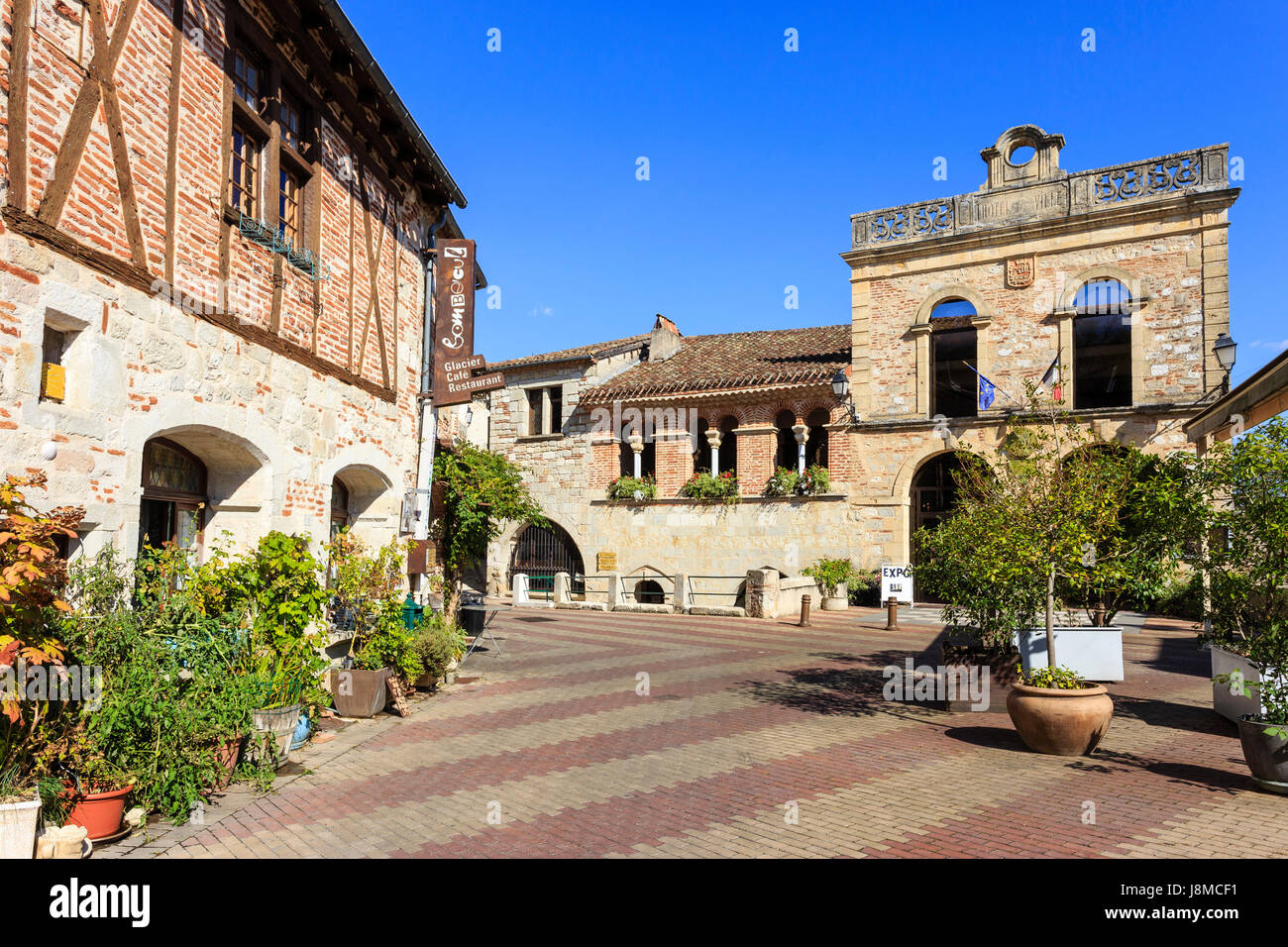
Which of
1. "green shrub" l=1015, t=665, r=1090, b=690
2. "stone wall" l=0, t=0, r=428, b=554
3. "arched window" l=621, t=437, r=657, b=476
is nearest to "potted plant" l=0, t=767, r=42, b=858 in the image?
"stone wall" l=0, t=0, r=428, b=554

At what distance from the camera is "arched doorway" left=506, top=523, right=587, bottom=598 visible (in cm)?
2453

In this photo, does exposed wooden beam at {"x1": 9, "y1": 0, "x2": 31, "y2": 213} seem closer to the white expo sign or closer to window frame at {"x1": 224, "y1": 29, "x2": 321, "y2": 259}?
window frame at {"x1": 224, "y1": 29, "x2": 321, "y2": 259}

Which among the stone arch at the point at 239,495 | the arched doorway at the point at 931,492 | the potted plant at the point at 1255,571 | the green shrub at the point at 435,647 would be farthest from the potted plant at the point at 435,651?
the arched doorway at the point at 931,492

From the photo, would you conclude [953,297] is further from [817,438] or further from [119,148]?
[119,148]

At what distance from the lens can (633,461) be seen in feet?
80.3

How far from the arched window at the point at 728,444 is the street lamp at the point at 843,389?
3.29 metres

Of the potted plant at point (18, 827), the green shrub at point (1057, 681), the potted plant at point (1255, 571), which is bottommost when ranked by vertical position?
the potted plant at point (18, 827)

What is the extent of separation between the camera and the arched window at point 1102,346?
18.7 meters

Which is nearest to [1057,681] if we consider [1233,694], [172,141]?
[1233,694]

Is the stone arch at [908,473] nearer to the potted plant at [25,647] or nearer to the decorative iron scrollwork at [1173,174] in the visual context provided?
the decorative iron scrollwork at [1173,174]

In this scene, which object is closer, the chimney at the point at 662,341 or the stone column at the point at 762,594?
the stone column at the point at 762,594
